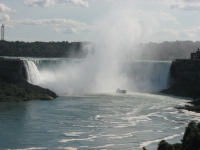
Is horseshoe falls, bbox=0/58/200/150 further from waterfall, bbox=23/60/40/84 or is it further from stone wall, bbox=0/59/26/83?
stone wall, bbox=0/59/26/83

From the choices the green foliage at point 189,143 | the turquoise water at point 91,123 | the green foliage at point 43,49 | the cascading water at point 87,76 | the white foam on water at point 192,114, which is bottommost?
the turquoise water at point 91,123

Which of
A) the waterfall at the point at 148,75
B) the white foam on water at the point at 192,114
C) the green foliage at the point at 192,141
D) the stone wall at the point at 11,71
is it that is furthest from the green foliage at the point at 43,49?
the green foliage at the point at 192,141

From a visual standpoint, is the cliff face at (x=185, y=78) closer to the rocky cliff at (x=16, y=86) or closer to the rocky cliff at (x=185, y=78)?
the rocky cliff at (x=185, y=78)

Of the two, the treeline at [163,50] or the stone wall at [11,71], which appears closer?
the stone wall at [11,71]

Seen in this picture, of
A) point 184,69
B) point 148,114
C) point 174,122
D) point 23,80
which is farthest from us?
point 184,69

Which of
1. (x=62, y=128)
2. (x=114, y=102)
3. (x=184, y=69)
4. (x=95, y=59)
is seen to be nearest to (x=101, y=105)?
(x=114, y=102)

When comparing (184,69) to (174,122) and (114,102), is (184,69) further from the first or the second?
(174,122)

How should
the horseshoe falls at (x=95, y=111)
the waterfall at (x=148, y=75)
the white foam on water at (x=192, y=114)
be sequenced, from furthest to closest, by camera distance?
the waterfall at (x=148, y=75)
the white foam on water at (x=192, y=114)
the horseshoe falls at (x=95, y=111)
